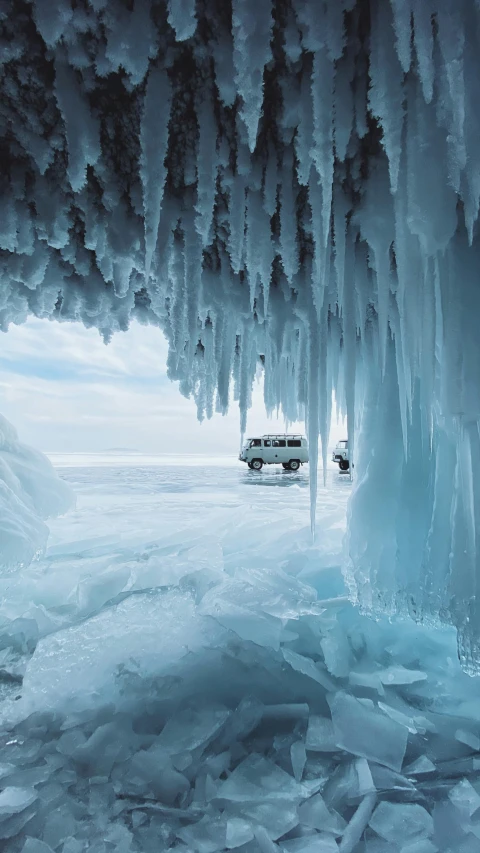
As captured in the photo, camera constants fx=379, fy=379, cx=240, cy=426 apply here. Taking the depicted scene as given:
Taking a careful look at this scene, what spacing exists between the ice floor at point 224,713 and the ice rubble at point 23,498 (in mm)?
267

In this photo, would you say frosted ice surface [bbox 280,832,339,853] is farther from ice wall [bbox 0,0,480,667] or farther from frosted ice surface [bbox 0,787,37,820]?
ice wall [bbox 0,0,480,667]

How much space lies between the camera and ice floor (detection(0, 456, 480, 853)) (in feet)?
6.16

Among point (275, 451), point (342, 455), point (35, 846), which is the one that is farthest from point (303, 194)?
point (342, 455)

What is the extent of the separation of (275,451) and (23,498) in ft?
51.4

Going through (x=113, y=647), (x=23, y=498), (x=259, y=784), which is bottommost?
(x=259, y=784)

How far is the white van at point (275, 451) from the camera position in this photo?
800 inches

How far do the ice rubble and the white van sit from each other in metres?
13.6

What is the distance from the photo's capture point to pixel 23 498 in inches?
221

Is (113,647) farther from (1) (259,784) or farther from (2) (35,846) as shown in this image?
(1) (259,784)

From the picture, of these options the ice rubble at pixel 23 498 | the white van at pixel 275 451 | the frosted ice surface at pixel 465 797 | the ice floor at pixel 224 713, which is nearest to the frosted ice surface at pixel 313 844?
the ice floor at pixel 224 713

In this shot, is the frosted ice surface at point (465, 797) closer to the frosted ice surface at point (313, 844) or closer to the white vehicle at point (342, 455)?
the frosted ice surface at point (313, 844)

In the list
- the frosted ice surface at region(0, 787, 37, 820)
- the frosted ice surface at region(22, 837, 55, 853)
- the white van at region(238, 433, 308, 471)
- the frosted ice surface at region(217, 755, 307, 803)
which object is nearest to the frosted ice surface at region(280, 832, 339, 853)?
the frosted ice surface at region(217, 755, 307, 803)

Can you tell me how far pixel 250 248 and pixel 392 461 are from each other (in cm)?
233

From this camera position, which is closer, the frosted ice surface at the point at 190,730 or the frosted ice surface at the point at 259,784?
the frosted ice surface at the point at 259,784
